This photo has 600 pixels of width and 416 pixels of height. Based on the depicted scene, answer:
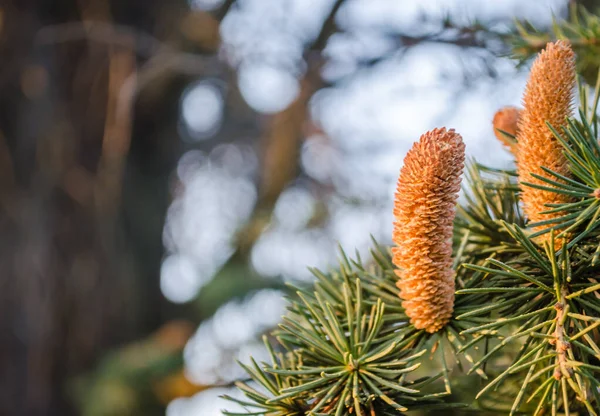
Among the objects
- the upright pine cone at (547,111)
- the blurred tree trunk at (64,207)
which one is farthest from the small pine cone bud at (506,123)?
the blurred tree trunk at (64,207)

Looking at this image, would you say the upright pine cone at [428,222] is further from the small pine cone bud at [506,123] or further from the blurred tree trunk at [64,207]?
the blurred tree trunk at [64,207]

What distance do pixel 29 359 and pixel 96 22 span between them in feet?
2.57

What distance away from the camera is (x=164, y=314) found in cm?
144

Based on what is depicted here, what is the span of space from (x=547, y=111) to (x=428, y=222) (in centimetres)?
7

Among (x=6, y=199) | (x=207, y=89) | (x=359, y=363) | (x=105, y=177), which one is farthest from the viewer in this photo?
(x=207, y=89)

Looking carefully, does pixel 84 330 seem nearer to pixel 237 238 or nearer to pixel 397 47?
pixel 237 238

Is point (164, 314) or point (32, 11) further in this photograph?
point (164, 314)

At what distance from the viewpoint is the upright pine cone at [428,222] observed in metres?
0.22

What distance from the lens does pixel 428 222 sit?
0.22 meters

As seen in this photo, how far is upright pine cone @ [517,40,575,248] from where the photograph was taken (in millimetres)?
233

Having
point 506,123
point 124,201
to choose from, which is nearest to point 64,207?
point 124,201

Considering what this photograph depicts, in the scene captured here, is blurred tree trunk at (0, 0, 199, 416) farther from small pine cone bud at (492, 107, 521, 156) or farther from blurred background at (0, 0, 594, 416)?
small pine cone bud at (492, 107, 521, 156)

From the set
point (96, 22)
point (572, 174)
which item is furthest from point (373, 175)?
point (572, 174)

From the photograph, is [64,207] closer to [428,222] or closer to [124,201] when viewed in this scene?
[124,201]
